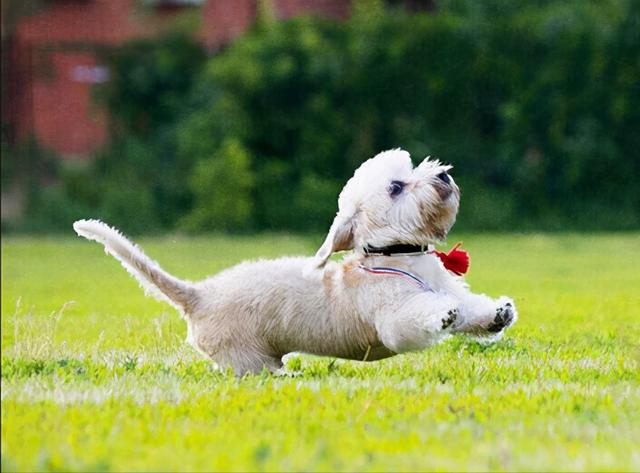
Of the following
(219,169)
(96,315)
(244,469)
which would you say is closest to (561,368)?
(244,469)

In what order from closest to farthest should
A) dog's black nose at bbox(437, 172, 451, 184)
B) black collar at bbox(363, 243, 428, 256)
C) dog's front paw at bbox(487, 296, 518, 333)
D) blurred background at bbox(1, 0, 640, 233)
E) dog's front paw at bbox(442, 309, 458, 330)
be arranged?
1. dog's front paw at bbox(442, 309, 458, 330)
2. dog's front paw at bbox(487, 296, 518, 333)
3. dog's black nose at bbox(437, 172, 451, 184)
4. black collar at bbox(363, 243, 428, 256)
5. blurred background at bbox(1, 0, 640, 233)

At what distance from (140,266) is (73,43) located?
20591 mm

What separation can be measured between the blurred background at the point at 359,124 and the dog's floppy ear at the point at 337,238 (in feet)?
53.6

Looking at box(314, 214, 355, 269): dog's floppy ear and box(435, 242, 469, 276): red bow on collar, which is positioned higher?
box(314, 214, 355, 269): dog's floppy ear

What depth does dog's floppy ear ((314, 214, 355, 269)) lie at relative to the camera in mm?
5992

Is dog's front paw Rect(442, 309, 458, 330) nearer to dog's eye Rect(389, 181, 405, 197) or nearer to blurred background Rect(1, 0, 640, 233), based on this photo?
dog's eye Rect(389, 181, 405, 197)

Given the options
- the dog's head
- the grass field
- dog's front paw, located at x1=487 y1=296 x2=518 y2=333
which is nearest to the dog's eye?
the dog's head

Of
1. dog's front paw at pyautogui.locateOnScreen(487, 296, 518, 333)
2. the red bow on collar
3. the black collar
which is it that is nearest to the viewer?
dog's front paw at pyautogui.locateOnScreen(487, 296, 518, 333)

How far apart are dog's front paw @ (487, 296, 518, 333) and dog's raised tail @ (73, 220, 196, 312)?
5.00ft

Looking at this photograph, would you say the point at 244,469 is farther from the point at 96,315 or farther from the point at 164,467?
the point at 96,315

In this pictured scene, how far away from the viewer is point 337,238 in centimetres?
603

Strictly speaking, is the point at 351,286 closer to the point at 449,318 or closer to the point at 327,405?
the point at 449,318

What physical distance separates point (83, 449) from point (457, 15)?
21318 mm

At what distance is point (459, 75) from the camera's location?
23438mm
